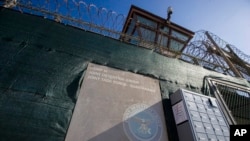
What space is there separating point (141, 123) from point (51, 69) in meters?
2.11

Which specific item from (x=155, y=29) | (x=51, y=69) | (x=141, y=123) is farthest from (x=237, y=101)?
(x=51, y=69)

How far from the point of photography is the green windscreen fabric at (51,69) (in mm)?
2453

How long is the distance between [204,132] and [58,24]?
4114 millimetres

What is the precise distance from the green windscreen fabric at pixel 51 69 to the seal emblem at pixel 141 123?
1.08 ft

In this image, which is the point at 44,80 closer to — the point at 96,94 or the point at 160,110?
the point at 96,94

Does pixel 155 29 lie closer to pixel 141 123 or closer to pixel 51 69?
pixel 141 123

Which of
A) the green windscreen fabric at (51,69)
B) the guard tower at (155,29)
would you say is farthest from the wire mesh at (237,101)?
the guard tower at (155,29)

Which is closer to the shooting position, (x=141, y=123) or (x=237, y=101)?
(x=141, y=123)

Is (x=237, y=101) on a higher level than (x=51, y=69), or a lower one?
higher

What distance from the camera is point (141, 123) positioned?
3.14 metres

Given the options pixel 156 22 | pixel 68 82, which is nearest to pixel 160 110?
pixel 68 82

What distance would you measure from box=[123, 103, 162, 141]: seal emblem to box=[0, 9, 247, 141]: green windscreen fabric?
13.0 inches

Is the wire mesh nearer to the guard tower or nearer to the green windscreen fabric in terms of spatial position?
the green windscreen fabric

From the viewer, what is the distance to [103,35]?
428 cm
